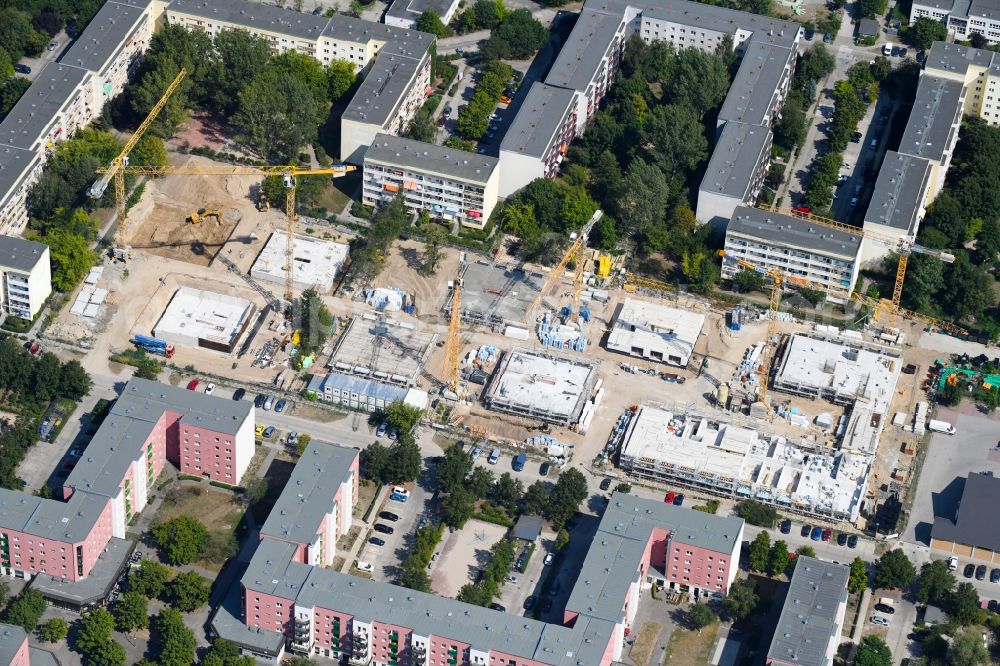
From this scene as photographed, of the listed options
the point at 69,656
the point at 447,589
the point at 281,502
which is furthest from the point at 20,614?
the point at 447,589

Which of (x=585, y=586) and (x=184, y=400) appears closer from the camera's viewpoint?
(x=585, y=586)

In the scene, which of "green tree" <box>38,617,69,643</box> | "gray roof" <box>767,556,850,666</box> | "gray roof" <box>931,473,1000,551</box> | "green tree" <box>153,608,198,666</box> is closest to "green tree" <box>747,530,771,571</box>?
"gray roof" <box>767,556,850,666</box>

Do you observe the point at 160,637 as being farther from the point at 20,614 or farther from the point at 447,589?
the point at 447,589

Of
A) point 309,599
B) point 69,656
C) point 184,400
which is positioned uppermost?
point 184,400

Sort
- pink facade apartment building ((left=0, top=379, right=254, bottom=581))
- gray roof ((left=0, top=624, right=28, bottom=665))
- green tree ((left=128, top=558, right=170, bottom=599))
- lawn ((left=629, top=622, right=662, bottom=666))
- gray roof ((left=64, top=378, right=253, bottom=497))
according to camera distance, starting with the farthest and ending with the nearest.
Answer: gray roof ((left=64, top=378, right=253, bottom=497)) → green tree ((left=128, top=558, right=170, bottom=599)) → pink facade apartment building ((left=0, top=379, right=254, bottom=581)) → lawn ((left=629, top=622, right=662, bottom=666)) → gray roof ((left=0, top=624, right=28, bottom=665))

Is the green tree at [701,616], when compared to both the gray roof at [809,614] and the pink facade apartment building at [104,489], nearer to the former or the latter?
the gray roof at [809,614]

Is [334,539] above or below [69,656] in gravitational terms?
above

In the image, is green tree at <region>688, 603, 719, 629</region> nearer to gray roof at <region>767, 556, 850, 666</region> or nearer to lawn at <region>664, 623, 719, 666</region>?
lawn at <region>664, 623, 719, 666</region>
